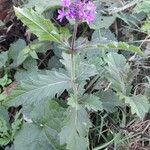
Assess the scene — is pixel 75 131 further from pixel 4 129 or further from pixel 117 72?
pixel 4 129

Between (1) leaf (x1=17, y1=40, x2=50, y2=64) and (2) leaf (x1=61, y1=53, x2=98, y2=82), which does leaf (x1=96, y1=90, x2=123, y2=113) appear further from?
(1) leaf (x1=17, y1=40, x2=50, y2=64)

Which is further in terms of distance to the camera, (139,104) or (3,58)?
(3,58)

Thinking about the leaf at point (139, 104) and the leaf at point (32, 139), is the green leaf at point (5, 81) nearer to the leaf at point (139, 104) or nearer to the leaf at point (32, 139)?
the leaf at point (32, 139)

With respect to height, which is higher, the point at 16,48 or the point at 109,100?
the point at 16,48

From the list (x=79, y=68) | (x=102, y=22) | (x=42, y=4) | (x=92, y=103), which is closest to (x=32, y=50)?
(x=42, y=4)

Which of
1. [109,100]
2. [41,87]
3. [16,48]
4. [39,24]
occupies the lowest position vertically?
[109,100]

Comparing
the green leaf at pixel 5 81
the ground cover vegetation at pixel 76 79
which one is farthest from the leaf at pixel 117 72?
the green leaf at pixel 5 81
